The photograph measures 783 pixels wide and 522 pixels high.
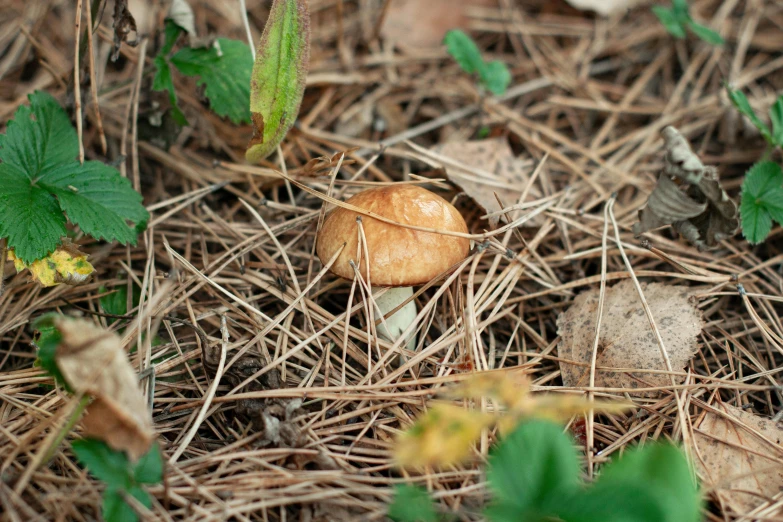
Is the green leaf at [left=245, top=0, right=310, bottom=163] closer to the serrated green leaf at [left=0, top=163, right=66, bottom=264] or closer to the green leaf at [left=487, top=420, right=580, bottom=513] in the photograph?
the serrated green leaf at [left=0, top=163, right=66, bottom=264]

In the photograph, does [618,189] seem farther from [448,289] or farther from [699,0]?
[699,0]

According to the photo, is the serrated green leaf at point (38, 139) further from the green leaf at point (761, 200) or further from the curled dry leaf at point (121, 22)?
the green leaf at point (761, 200)

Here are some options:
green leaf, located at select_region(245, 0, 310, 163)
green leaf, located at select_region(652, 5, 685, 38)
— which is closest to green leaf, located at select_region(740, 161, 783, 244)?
green leaf, located at select_region(652, 5, 685, 38)

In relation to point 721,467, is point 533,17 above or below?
above

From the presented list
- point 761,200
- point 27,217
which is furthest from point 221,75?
point 761,200

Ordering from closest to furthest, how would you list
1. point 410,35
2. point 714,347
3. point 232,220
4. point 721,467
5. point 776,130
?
point 721,467 < point 714,347 < point 776,130 < point 232,220 < point 410,35

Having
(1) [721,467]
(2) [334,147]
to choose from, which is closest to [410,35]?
(2) [334,147]
